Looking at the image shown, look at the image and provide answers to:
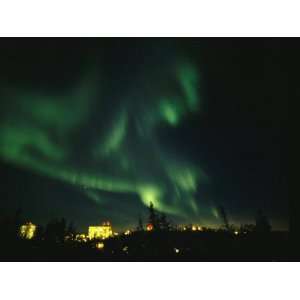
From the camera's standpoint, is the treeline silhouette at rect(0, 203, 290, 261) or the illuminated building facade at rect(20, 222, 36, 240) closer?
the treeline silhouette at rect(0, 203, 290, 261)

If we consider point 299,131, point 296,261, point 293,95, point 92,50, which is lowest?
point 296,261

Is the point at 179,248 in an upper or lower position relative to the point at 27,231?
lower

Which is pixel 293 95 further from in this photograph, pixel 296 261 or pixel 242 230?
pixel 242 230

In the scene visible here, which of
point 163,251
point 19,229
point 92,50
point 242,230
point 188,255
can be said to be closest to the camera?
point 188,255

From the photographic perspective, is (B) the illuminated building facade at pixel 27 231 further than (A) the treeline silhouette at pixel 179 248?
Yes

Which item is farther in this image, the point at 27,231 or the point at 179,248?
the point at 27,231

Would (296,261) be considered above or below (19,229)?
below

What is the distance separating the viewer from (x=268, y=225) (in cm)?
771

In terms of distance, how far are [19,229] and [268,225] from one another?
14.5m

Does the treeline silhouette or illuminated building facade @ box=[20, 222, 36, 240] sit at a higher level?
illuminated building facade @ box=[20, 222, 36, 240]

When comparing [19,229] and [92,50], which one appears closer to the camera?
[92,50]

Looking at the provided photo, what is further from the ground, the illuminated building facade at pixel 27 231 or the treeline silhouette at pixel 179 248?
the illuminated building facade at pixel 27 231

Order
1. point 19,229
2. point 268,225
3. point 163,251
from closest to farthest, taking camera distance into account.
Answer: point 163,251 → point 268,225 → point 19,229
